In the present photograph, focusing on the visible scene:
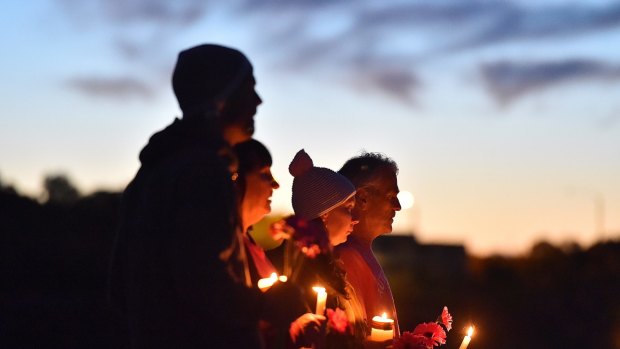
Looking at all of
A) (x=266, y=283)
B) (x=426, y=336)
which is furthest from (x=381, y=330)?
(x=266, y=283)

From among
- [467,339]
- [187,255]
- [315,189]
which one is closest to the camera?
[187,255]

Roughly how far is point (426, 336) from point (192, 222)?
2.00 m

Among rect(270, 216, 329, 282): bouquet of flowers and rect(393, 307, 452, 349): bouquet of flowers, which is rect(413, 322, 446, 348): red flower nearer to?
rect(393, 307, 452, 349): bouquet of flowers

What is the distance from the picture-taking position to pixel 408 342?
4.38 m

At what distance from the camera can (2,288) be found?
28578mm

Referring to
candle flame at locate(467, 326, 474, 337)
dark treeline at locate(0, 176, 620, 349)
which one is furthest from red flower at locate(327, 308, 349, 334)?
dark treeline at locate(0, 176, 620, 349)

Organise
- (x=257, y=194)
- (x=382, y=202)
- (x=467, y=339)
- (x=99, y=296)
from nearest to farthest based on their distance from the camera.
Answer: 1. (x=257, y=194)
2. (x=467, y=339)
3. (x=382, y=202)
4. (x=99, y=296)

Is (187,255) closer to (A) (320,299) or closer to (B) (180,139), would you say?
(B) (180,139)

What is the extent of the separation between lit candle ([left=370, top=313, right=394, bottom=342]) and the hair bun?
840 millimetres

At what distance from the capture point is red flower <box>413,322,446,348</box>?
15.3ft

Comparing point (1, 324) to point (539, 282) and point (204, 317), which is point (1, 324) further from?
point (539, 282)

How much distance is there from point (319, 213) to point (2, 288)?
84.2 feet

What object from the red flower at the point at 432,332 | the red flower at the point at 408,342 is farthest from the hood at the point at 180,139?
the red flower at the point at 432,332

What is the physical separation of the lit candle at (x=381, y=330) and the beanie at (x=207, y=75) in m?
1.50
